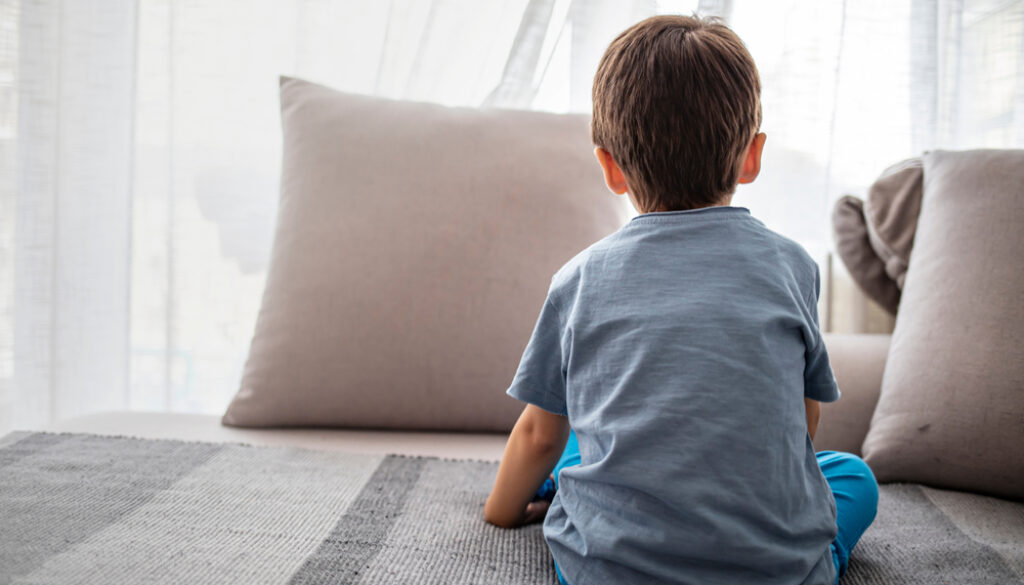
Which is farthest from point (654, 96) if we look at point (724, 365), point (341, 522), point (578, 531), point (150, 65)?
point (150, 65)

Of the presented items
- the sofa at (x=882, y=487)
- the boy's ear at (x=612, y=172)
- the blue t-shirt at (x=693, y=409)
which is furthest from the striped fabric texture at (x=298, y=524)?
the boy's ear at (x=612, y=172)

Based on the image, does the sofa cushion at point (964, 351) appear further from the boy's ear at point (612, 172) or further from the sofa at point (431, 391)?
the boy's ear at point (612, 172)

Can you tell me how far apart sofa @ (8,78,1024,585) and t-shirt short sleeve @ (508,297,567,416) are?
156mm

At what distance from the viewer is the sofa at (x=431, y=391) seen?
2.32 feet

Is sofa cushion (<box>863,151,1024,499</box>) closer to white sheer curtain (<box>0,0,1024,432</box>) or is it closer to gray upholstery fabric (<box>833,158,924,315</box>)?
gray upholstery fabric (<box>833,158,924,315</box>)

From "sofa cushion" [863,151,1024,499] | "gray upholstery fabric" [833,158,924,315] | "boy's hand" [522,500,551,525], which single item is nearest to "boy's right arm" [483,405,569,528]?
"boy's hand" [522,500,551,525]

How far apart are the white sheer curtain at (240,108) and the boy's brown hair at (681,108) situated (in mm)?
843

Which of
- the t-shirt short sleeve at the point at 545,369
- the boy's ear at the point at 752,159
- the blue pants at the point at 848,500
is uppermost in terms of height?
the boy's ear at the point at 752,159

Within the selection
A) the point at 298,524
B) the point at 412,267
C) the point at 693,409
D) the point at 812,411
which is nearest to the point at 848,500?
the point at 812,411

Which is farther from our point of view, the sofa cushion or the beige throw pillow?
the beige throw pillow

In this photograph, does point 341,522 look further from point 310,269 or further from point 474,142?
point 474,142

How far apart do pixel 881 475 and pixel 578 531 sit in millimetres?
535

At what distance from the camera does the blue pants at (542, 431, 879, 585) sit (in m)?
0.69

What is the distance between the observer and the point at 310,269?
3.62 ft
